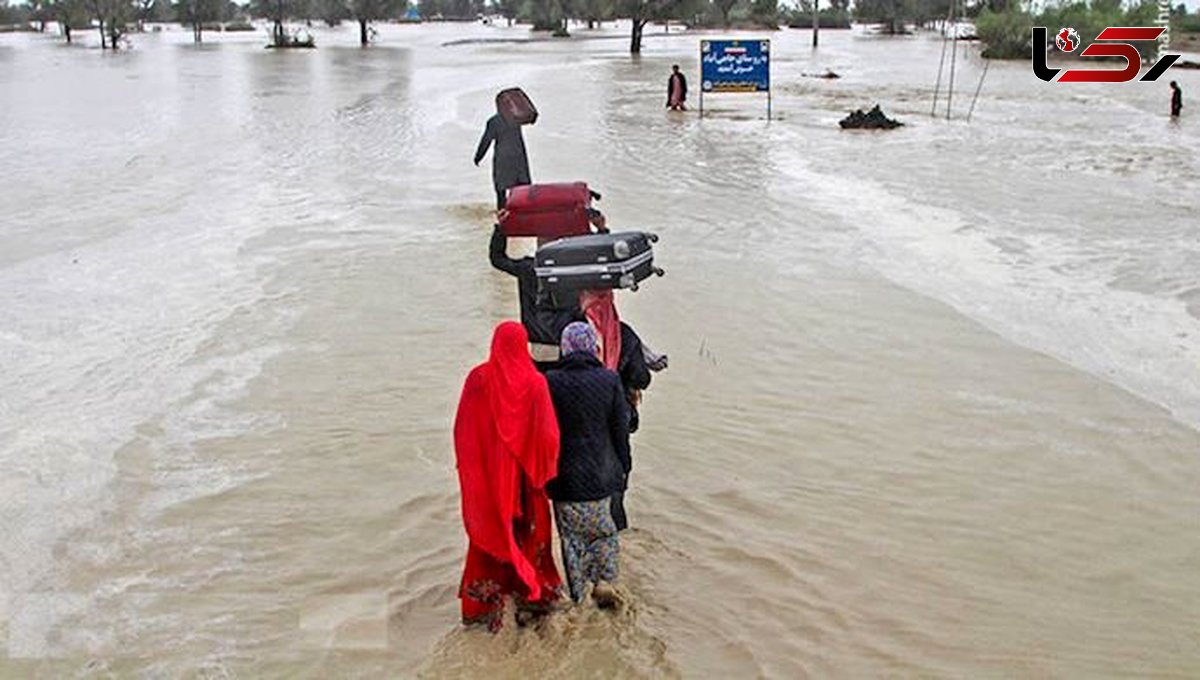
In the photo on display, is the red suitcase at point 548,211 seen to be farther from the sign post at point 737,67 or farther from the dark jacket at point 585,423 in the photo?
the sign post at point 737,67

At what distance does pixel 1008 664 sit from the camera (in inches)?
191

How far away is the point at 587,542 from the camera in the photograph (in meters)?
4.75

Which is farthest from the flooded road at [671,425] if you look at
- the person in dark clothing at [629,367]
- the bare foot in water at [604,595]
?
the person in dark clothing at [629,367]

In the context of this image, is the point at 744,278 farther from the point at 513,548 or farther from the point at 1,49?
the point at 1,49

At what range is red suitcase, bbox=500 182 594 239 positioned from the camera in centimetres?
594

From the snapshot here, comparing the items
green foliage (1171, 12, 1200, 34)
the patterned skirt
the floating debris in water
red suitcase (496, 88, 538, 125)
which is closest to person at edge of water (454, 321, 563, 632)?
A: the patterned skirt

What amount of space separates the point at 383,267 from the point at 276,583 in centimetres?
656

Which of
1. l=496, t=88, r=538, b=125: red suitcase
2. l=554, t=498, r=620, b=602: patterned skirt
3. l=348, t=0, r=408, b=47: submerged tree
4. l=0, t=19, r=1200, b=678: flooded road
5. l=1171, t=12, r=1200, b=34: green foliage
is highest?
l=348, t=0, r=408, b=47: submerged tree

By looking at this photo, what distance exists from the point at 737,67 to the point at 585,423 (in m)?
23.6

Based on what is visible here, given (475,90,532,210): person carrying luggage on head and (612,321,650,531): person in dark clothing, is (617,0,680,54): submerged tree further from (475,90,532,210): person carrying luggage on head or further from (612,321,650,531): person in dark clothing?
(612,321,650,531): person in dark clothing

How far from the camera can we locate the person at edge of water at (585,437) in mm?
4508

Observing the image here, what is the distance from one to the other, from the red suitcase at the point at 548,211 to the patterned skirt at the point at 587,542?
1.77 m

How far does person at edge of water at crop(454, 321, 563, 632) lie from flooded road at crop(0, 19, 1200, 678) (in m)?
0.34

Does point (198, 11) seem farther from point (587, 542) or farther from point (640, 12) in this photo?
point (587, 542)
